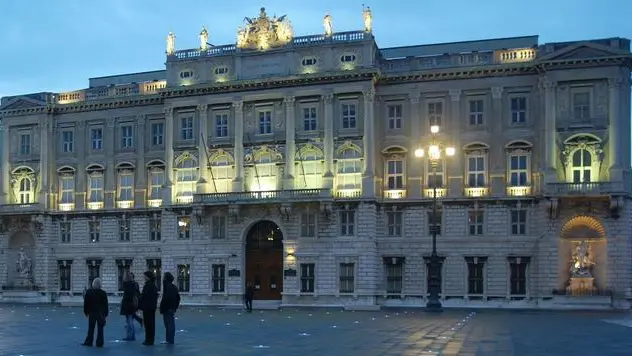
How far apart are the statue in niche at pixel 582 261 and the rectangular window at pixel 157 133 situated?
3402 centimetres

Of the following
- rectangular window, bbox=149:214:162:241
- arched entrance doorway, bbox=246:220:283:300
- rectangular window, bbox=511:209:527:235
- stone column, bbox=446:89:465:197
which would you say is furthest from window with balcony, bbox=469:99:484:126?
rectangular window, bbox=149:214:162:241

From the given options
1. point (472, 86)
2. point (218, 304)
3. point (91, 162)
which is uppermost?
point (472, 86)

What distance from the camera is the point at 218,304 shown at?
69062mm

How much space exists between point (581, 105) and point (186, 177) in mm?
30596

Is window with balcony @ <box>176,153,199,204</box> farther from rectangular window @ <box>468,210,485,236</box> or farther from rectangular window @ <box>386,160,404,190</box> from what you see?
rectangular window @ <box>468,210,485,236</box>

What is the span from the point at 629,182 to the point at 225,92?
101ft

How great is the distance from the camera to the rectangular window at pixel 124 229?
74.7m

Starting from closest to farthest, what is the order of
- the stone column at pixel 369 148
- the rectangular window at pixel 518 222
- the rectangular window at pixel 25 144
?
the rectangular window at pixel 518 222 < the stone column at pixel 369 148 < the rectangular window at pixel 25 144

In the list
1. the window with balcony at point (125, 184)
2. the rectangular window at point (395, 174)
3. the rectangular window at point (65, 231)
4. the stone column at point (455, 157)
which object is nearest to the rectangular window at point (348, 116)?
the rectangular window at point (395, 174)

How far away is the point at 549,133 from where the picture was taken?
6250 centimetres

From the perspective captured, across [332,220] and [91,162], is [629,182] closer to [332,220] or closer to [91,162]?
[332,220]

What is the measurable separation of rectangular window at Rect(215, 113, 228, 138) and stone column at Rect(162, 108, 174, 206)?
12.9 feet

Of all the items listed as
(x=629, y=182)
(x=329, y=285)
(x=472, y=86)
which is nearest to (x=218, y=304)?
(x=329, y=285)

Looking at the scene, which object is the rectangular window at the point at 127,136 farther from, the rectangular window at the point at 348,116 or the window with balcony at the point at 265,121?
the rectangular window at the point at 348,116
